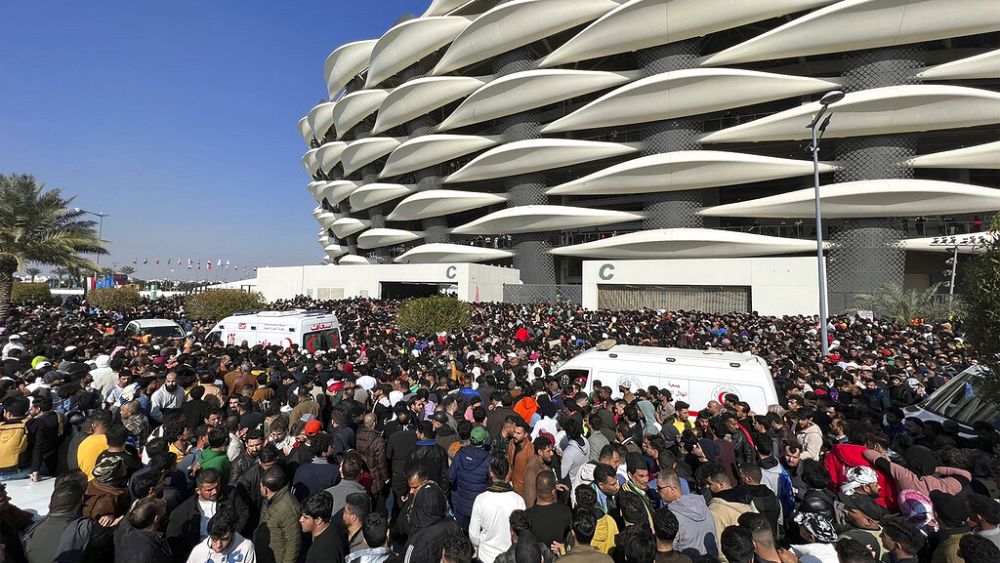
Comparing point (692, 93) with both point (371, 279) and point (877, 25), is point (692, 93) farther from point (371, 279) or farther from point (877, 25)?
point (371, 279)

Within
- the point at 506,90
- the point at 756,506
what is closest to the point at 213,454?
the point at 756,506

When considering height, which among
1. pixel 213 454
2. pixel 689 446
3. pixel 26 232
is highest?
pixel 26 232

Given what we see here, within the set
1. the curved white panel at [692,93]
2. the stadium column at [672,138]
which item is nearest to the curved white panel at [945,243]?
the curved white panel at [692,93]

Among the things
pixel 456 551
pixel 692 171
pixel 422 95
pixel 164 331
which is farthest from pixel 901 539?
pixel 422 95

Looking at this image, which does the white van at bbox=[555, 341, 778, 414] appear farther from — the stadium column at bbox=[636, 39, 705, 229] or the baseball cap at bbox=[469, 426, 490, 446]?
the stadium column at bbox=[636, 39, 705, 229]

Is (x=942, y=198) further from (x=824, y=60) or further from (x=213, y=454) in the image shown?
(x=213, y=454)

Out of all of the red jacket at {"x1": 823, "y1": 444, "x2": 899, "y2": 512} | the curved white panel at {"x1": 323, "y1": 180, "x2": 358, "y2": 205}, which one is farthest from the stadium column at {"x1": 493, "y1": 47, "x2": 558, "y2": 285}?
A: the red jacket at {"x1": 823, "y1": 444, "x2": 899, "y2": 512}

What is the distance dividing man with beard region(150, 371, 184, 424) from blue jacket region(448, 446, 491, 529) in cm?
516

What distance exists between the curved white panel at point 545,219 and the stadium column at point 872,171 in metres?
12.4

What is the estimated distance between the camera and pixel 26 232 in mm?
16688

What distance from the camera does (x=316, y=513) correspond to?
3084 mm

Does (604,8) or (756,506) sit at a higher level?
(604,8)

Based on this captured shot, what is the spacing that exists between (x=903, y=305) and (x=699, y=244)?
34.3ft

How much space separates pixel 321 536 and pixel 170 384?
19.3 ft
